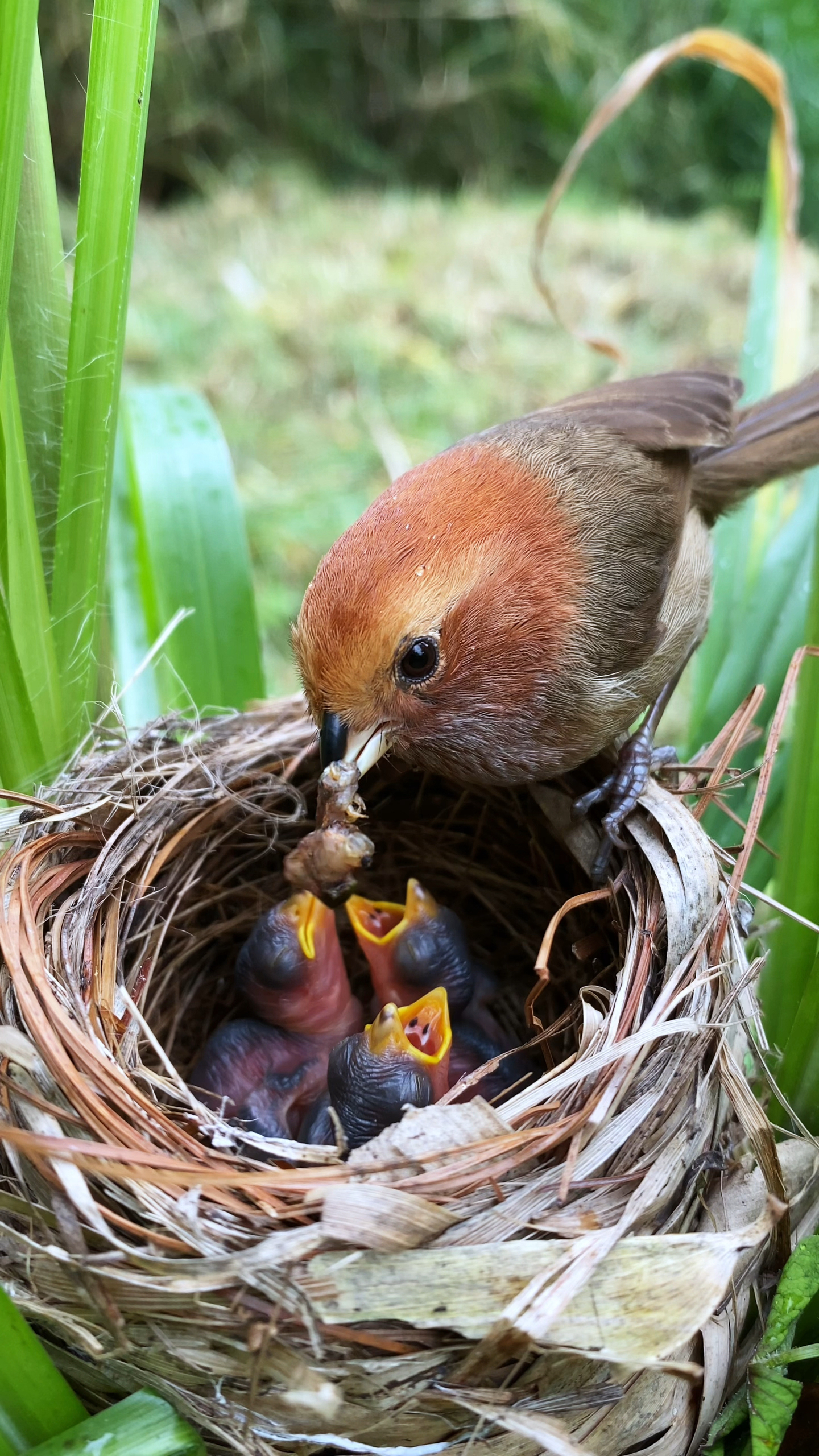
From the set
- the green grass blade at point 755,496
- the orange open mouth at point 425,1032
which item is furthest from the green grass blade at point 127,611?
the green grass blade at point 755,496

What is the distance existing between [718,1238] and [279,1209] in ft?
1.49

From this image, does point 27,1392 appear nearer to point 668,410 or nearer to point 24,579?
point 24,579

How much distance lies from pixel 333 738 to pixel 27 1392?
84 cm

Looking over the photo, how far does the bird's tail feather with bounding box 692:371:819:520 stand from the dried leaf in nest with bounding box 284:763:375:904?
1009 mm

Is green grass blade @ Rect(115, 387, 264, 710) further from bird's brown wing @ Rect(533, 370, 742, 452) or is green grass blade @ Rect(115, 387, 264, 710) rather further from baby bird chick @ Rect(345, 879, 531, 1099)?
bird's brown wing @ Rect(533, 370, 742, 452)

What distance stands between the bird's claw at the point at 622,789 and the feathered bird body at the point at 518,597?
0.16 feet

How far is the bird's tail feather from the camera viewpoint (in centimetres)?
202

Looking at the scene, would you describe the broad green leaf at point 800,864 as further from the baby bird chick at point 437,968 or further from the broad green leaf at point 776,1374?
the baby bird chick at point 437,968

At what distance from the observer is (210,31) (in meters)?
5.65

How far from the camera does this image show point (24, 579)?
144cm

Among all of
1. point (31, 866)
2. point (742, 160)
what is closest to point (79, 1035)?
point (31, 866)

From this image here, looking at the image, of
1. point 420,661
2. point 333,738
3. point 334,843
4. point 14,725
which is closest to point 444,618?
point 420,661

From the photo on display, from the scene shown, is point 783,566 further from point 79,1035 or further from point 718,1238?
point 79,1035

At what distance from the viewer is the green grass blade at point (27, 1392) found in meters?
1.01
